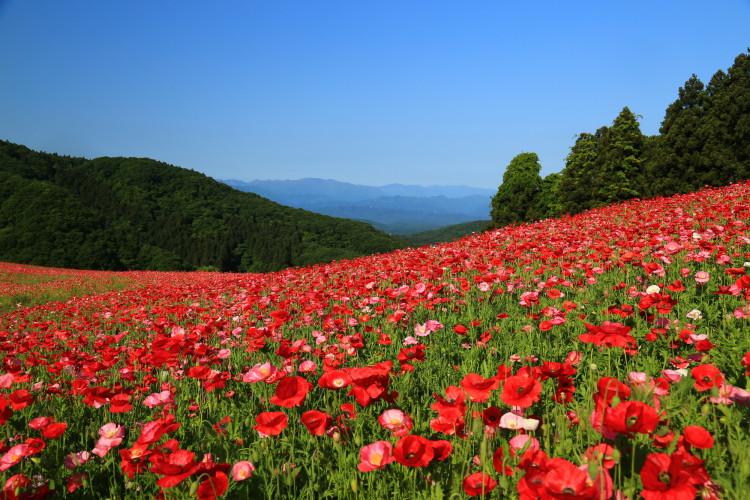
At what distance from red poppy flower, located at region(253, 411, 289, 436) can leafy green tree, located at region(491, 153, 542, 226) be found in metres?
42.1

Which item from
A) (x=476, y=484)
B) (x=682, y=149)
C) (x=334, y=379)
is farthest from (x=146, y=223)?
(x=476, y=484)

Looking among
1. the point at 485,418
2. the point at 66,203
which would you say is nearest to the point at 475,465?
the point at 485,418

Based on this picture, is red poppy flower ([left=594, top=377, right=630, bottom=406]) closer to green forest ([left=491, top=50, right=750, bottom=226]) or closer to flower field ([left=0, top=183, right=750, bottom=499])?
flower field ([left=0, top=183, right=750, bottom=499])

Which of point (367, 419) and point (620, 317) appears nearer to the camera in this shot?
point (367, 419)

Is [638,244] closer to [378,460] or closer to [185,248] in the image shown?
[378,460]

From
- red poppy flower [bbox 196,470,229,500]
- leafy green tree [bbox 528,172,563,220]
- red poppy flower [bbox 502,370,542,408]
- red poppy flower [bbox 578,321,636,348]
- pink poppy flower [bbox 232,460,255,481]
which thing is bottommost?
pink poppy flower [bbox 232,460,255,481]

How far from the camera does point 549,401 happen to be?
263 cm

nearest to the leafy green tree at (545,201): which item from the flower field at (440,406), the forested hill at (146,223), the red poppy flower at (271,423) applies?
the flower field at (440,406)

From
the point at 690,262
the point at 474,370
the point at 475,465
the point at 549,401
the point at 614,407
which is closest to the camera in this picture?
the point at 614,407

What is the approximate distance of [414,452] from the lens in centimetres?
156

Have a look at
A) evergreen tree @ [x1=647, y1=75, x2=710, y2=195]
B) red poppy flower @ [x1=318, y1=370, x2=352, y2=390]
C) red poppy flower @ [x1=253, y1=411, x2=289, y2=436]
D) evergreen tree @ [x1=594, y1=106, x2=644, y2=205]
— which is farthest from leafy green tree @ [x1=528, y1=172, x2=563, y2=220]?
red poppy flower @ [x1=253, y1=411, x2=289, y2=436]

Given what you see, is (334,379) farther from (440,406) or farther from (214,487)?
(214,487)

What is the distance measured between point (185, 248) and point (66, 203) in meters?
19.5

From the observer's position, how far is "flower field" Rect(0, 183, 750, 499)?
1.55m
